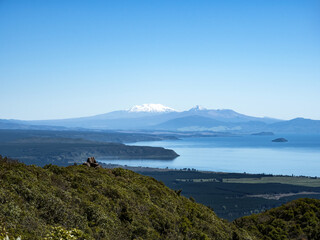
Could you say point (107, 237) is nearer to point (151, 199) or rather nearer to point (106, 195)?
point (106, 195)

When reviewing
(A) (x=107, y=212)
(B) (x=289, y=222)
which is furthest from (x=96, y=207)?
(B) (x=289, y=222)

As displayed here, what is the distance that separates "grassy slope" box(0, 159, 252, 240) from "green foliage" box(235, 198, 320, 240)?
265 centimetres

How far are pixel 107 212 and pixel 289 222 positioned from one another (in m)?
14.2

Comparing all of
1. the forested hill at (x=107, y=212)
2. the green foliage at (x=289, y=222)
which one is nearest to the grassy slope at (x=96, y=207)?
the forested hill at (x=107, y=212)

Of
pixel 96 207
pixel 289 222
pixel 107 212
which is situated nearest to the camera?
pixel 96 207

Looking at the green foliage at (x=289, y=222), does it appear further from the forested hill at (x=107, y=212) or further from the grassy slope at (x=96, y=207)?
the grassy slope at (x=96, y=207)

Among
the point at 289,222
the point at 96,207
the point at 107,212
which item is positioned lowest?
the point at 289,222

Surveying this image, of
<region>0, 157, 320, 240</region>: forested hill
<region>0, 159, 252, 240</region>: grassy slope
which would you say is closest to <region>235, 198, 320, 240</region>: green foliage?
<region>0, 157, 320, 240</region>: forested hill

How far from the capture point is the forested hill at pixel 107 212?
13.2 meters

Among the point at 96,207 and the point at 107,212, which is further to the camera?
the point at 107,212

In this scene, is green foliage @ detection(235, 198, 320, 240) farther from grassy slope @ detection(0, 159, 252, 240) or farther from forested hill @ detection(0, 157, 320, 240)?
grassy slope @ detection(0, 159, 252, 240)

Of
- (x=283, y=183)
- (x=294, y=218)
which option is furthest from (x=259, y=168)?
(x=294, y=218)

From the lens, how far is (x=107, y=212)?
1717 cm

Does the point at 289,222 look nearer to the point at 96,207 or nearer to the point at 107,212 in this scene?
the point at 107,212
